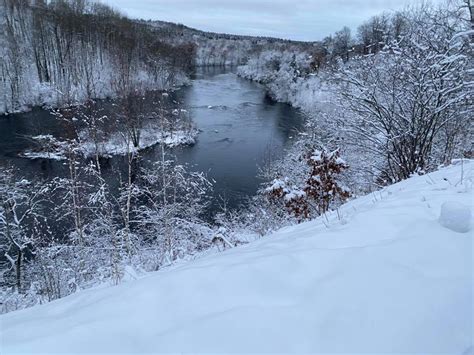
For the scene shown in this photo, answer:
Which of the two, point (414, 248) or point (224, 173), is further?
Result: point (224, 173)

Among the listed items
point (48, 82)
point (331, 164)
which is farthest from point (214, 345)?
point (48, 82)

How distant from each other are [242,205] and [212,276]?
12.6 meters

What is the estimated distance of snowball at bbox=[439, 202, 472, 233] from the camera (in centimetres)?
258

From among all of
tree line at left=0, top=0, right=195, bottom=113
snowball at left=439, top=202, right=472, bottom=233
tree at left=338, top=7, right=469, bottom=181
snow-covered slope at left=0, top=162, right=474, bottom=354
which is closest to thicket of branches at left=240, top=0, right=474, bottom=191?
tree at left=338, top=7, right=469, bottom=181

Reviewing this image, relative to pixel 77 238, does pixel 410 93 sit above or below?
above

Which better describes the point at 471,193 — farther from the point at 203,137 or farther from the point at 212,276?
the point at 203,137

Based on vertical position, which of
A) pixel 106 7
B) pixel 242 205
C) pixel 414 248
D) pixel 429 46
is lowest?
pixel 242 205

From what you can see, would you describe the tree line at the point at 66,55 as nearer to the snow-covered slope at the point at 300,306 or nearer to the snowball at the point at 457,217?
the snow-covered slope at the point at 300,306

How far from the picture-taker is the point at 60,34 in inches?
1449

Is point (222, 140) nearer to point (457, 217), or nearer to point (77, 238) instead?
point (77, 238)

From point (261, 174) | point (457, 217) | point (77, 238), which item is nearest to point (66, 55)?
point (261, 174)

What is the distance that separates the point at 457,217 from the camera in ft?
8.54

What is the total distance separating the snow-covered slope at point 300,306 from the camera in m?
1.73

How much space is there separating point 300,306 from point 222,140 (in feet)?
71.4
